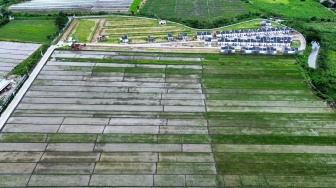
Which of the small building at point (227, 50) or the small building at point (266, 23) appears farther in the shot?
the small building at point (266, 23)

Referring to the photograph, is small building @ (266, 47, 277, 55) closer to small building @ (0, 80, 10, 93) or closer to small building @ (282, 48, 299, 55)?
small building @ (282, 48, 299, 55)

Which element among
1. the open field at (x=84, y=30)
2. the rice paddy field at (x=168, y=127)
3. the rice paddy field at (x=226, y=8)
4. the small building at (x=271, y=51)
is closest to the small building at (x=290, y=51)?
the small building at (x=271, y=51)

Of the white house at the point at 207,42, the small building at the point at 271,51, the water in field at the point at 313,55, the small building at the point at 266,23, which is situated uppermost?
the small building at the point at 266,23

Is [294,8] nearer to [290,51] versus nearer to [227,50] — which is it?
[290,51]

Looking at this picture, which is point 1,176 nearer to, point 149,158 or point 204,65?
point 149,158

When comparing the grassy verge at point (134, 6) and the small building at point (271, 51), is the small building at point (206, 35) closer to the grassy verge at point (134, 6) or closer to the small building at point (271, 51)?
the small building at point (271, 51)

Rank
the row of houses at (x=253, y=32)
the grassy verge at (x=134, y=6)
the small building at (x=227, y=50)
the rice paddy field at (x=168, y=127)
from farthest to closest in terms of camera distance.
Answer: the grassy verge at (x=134, y=6) < the row of houses at (x=253, y=32) < the small building at (x=227, y=50) < the rice paddy field at (x=168, y=127)

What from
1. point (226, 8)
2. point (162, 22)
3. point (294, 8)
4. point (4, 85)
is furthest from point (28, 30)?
point (294, 8)
